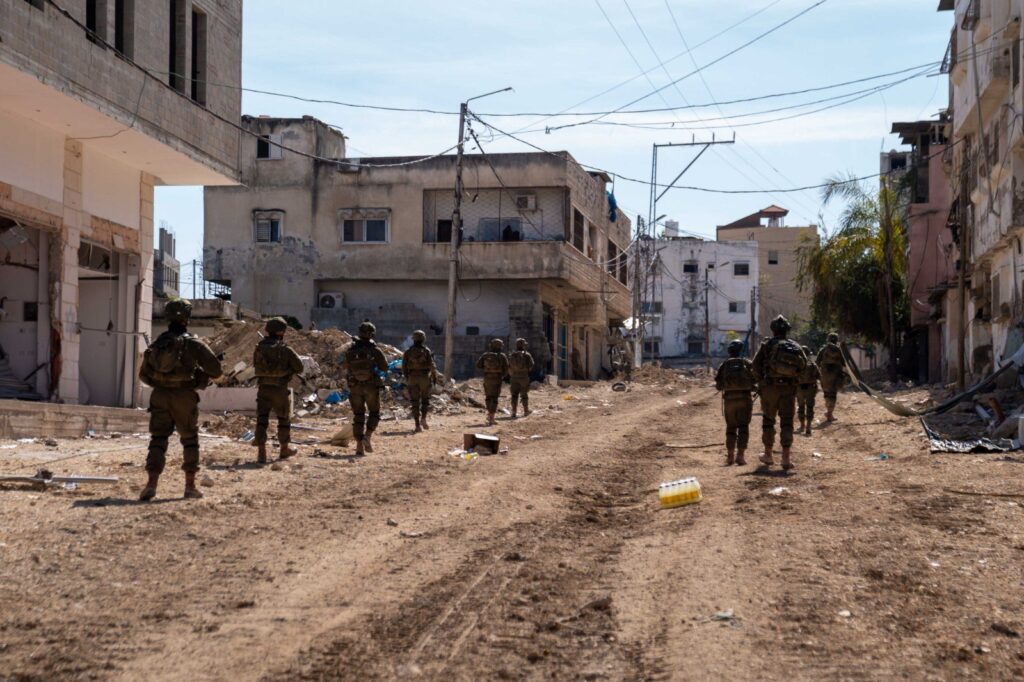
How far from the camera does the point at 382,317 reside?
41.1 meters

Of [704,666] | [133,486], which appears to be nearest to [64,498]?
[133,486]

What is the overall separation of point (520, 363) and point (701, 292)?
184 feet

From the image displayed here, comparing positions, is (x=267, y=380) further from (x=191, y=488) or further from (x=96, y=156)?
(x=96, y=156)

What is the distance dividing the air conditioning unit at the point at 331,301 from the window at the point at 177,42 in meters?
22.4

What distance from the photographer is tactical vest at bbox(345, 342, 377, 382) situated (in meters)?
15.7

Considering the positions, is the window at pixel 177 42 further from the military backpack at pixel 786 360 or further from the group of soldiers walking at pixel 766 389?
the military backpack at pixel 786 360

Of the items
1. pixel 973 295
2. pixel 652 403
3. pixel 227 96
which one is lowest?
pixel 652 403

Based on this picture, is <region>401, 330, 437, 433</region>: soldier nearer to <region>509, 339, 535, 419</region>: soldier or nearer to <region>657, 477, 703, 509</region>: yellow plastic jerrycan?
<region>509, 339, 535, 419</region>: soldier

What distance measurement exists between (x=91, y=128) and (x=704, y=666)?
51.1 ft

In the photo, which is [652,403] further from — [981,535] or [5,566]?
[5,566]

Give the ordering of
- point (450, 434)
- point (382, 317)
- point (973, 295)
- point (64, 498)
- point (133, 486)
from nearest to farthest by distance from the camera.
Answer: point (64, 498) < point (133, 486) < point (450, 434) < point (973, 295) < point (382, 317)

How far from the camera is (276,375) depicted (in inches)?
547

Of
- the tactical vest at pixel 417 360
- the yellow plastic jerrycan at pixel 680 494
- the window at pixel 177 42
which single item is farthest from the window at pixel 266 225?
the yellow plastic jerrycan at pixel 680 494

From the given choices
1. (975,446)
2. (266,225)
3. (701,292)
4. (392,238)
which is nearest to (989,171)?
(975,446)
